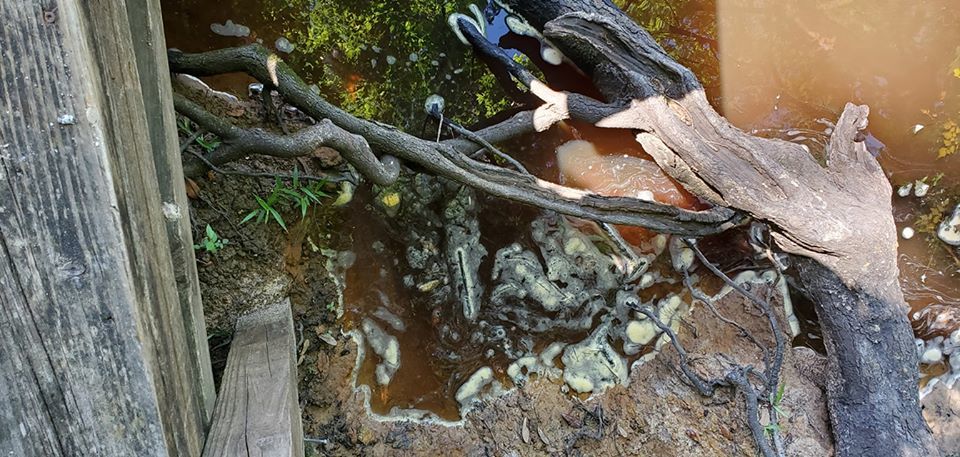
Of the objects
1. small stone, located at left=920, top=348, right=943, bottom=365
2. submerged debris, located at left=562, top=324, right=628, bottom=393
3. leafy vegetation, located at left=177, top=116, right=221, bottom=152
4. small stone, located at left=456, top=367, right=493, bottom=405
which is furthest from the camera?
small stone, located at left=920, top=348, right=943, bottom=365

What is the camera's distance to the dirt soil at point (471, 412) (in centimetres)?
213

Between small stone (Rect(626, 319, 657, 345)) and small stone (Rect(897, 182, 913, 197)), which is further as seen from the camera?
small stone (Rect(897, 182, 913, 197))

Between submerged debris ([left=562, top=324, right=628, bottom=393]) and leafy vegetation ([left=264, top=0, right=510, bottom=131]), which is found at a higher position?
leafy vegetation ([left=264, top=0, right=510, bottom=131])

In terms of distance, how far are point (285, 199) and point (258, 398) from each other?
1014 mm

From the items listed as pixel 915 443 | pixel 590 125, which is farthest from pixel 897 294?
pixel 590 125

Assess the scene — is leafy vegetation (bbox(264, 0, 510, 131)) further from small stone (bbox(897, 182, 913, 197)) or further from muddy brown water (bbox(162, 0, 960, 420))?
small stone (bbox(897, 182, 913, 197))

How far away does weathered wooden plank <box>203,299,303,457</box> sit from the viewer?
129 cm

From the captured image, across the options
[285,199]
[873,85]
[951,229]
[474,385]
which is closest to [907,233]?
[951,229]

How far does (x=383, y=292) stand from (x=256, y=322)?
2.43ft

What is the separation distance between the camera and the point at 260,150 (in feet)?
6.07

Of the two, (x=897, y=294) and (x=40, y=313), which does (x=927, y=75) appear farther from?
(x=40, y=313)

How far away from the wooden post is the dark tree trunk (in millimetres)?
1820

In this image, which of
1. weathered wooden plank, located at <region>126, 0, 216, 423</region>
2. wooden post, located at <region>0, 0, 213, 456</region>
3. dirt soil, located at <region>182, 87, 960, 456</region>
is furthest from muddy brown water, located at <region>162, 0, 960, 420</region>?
wooden post, located at <region>0, 0, 213, 456</region>

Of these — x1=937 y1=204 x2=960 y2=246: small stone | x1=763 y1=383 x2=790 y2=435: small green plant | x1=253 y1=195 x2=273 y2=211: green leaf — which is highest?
x1=253 y1=195 x2=273 y2=211: green leaf
